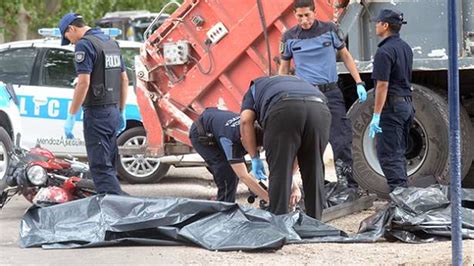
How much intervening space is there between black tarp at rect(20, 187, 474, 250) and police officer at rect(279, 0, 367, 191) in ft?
5.51

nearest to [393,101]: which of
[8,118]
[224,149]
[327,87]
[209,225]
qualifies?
[327,87]

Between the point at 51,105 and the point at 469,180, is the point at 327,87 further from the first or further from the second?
the point at 51,105

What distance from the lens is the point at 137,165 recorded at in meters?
12.5

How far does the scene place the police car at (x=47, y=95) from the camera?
12617 millimetres

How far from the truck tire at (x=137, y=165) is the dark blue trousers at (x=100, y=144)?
297cm

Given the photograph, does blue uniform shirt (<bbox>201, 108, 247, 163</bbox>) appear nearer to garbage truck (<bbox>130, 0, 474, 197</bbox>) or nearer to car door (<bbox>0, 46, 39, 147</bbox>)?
garbage truck (<bbox>130, 0, 474, 197</bbox>)

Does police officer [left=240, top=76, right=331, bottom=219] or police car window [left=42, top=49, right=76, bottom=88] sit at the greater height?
police officer [left=240, top=76, right=331, bottom=219]

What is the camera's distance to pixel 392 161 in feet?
30.3

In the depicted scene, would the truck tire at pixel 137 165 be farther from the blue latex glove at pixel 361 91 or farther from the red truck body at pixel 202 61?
the blue latex glove at pixel 361 91

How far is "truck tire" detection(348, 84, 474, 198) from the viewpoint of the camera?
31.9 ft

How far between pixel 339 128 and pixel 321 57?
0.68 m

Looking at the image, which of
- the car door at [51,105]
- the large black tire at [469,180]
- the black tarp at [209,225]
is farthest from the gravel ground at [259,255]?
the car door at [51,105]

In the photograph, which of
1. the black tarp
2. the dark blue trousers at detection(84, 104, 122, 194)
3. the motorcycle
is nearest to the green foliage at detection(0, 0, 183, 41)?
the motorcycle

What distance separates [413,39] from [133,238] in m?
3.50
